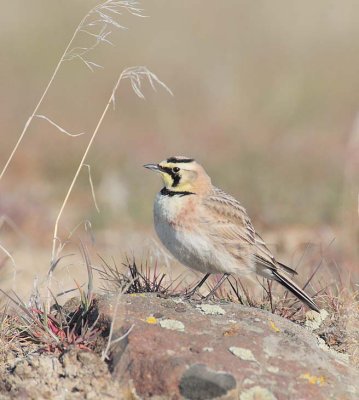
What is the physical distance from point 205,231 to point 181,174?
453 mm

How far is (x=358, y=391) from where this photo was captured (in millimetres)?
4625

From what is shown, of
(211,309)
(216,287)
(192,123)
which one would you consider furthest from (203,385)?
(192,123)

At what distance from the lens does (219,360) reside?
457 centimetres

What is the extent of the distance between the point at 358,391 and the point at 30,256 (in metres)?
5.15

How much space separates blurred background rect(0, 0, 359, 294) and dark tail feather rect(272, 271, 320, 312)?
591 millimetres

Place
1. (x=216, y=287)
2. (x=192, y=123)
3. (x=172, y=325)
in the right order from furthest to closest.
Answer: (x=192, y=123) < (x=216, y=287) < (x=172, y=325)

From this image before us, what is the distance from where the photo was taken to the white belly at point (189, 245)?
5727 mm

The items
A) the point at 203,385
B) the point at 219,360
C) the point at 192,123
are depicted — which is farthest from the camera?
the point at 192,123

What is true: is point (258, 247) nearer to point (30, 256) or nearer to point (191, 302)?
point (191, 302)

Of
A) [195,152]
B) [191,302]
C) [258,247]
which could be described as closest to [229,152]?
[195,152]

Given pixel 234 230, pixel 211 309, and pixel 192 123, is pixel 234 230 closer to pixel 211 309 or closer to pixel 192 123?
pixel 211 309

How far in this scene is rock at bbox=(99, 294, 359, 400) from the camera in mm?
4449

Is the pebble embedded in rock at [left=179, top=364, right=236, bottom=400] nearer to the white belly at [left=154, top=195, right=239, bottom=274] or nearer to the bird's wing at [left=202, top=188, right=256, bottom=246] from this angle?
the white belly at [left=154, top=195, right=239, bottom=274]

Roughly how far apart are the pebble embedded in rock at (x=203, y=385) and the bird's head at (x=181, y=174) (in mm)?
1860
